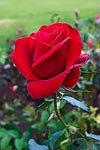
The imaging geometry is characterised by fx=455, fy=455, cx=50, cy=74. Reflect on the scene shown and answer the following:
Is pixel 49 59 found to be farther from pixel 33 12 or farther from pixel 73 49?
pixel 33 12

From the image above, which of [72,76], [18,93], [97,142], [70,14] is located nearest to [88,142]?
[97,142]

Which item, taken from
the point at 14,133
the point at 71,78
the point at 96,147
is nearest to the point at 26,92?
the point at 14,133

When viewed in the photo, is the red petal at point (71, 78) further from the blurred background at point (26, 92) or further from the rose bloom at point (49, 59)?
the blurred background at point (26, 92)

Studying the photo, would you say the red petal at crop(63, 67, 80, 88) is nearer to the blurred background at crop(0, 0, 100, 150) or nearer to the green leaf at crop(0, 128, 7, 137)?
the blurred background at crop(0, 0, 100, 150)

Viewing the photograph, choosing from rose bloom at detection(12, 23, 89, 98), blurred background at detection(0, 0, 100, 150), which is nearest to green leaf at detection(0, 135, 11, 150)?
blurred background at detection(0, 0, 100, 150)

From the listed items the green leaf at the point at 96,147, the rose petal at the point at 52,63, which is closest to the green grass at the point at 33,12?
the green leaf at the point at 96,147

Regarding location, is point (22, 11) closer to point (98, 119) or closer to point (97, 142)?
point (98, 119)
